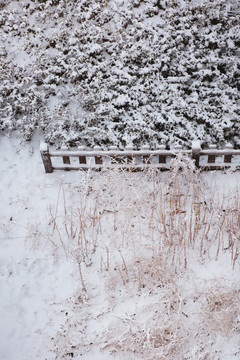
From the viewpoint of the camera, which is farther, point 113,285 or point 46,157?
point 46,157

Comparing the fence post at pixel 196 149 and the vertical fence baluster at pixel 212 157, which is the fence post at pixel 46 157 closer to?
the fence post at pixel 196 149

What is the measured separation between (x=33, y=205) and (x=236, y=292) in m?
4.22

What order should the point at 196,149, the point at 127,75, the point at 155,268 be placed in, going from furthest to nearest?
the point at 127,75 → the point at 196,149 → the point at 155,268

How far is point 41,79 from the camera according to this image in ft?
26.6

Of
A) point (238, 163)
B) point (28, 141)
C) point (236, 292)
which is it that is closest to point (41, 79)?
point (28, 141)

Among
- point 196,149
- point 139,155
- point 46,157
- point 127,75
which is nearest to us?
point 196,149

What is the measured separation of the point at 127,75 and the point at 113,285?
484cm

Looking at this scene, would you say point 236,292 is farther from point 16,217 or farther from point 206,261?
point 16,217

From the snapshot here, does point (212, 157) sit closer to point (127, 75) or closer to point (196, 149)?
point (196, 149)

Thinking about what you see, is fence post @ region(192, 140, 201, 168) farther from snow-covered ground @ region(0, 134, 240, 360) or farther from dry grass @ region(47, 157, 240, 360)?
snow-covered ground @ region(0, 134, 240, 360)

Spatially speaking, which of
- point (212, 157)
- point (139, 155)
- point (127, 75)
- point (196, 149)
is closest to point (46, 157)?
point (139, 155)

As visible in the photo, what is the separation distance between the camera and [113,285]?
5121 millimetres

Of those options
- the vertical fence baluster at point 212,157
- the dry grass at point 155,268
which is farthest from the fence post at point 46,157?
the vertical fence baluster at point 212,157

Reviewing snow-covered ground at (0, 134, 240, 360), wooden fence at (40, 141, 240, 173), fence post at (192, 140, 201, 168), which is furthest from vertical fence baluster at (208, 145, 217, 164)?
snow-covered ground at (0, 134, 240, 360)
